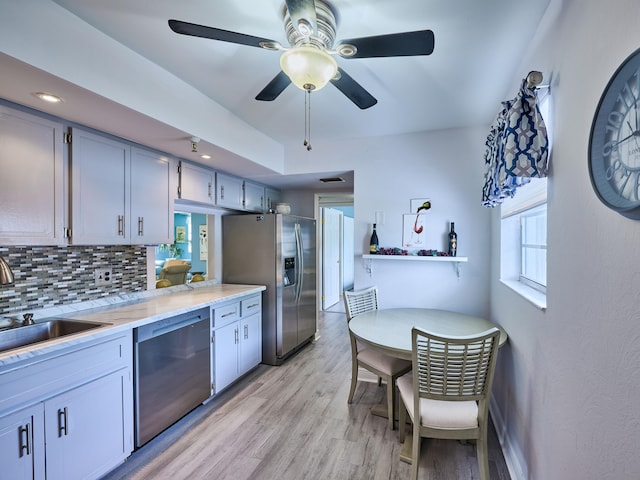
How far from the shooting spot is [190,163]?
2.96 metres

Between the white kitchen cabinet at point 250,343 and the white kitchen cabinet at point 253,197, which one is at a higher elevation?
the white kitchen cabinet at point 253,197

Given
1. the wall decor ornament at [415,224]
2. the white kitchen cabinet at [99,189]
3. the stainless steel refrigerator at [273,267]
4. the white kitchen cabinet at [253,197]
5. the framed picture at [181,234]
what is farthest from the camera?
the white kitchen cabinet at [253,197]

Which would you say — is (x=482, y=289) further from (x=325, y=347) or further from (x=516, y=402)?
(x=325, y=347)

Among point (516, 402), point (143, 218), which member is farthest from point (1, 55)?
point (516, 402)

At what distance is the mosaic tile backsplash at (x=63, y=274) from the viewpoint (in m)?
1.91

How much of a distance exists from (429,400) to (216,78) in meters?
2.46

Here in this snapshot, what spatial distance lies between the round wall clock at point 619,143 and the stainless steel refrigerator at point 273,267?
2875 millimetres

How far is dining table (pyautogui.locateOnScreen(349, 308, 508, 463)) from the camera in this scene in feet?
6.61

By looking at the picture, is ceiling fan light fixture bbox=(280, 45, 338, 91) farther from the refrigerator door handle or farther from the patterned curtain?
the refrigerator door handle

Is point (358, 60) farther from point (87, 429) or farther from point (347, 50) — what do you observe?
point (87, 429)

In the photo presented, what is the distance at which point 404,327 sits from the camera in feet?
7.84

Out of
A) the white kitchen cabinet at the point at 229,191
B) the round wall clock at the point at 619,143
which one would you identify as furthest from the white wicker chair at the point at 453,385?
the white kitchen cabinet at the point at 229,191

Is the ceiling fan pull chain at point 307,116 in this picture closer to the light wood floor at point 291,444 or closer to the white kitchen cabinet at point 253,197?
the white kitchen cabinet at point 253,197

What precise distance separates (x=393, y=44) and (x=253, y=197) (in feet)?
9.63
